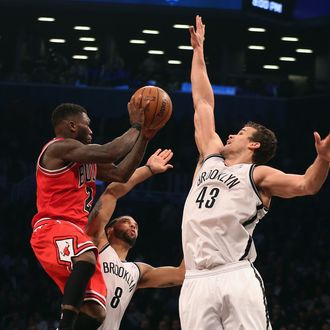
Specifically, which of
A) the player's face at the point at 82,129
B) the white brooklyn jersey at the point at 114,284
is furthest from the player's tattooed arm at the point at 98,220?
the player's face at the point at 82,129

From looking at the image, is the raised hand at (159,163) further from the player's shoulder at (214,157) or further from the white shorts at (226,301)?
the white shorts at (226,301)

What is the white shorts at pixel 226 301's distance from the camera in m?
5.57

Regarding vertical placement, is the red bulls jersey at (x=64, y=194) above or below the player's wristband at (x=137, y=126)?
below

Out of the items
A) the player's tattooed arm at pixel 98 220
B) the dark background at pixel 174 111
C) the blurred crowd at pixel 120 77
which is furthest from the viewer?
the blurred crowd at pixel 120 77

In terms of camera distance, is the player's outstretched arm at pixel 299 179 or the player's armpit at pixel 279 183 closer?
the player's outstretched arm at pixel 299 179

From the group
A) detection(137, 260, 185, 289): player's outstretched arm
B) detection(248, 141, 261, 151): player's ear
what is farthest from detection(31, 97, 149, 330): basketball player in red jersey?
detection(137, 260, 185, 289): player's outstretched arm

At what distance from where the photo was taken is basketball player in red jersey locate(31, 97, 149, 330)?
593cm

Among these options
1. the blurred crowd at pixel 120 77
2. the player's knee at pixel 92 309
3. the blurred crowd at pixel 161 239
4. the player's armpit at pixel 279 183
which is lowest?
the blurred crowd at pixel 161 239

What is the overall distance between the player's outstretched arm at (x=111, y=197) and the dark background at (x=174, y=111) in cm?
640

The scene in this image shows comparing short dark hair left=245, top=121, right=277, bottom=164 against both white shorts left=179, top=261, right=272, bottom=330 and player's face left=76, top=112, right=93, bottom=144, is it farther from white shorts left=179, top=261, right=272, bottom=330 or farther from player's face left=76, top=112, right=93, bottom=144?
player's face left=76, top=112, right=93, bottom=144

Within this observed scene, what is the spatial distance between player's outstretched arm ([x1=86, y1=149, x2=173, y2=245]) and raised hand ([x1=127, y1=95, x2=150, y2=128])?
77 cm

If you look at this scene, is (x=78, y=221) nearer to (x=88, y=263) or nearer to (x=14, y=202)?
(x=88, y=263)

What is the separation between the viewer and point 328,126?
2056 centimetres

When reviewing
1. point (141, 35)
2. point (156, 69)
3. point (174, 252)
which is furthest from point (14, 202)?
point (141, 35)
